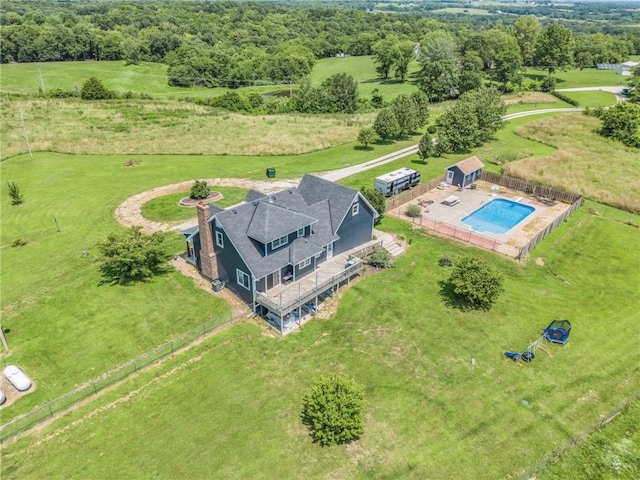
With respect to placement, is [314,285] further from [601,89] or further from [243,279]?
[601,89]

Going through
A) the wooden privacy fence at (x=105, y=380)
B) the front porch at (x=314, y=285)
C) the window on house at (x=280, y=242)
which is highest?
the window on house at (x=280, y=242)

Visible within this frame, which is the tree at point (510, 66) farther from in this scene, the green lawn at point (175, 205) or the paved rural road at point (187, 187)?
the green lawn at point (175, 205)

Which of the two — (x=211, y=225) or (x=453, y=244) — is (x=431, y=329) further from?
(x=211, y=225)

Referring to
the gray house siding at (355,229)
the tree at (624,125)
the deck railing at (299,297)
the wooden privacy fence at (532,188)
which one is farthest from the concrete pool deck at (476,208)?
the tree at (624,125)

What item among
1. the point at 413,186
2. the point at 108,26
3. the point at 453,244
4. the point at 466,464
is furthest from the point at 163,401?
the point at 108,26

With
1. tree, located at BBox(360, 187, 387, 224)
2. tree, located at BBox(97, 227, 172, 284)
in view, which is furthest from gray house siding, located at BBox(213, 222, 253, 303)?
tree, located at BBox(360, 187, 387, 224)
